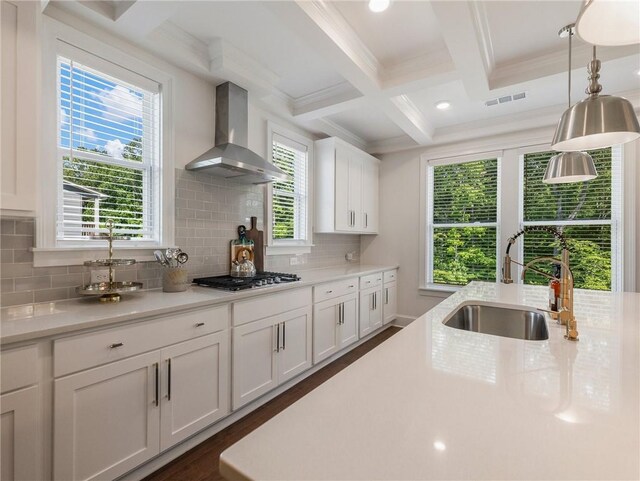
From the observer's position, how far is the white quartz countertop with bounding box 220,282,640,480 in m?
0.55

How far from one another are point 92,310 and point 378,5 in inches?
95.5

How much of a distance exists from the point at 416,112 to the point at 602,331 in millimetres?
3002

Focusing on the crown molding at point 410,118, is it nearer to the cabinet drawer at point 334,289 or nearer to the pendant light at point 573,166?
the pendant light at point 573,166

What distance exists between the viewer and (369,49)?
2.48m

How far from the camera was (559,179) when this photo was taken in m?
2.25

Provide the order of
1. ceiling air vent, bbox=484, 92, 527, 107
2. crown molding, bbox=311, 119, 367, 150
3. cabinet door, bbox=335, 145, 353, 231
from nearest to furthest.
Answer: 1. ceiling air vent, bbox=484, 92, 527, 107
2. crown molding, bbox=311, 119, 367, 150
3. cabinet door, bbox=335, 145, 353, 231

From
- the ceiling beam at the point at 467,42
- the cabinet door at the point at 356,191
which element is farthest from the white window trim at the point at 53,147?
the cabinet door at the point at 356,191

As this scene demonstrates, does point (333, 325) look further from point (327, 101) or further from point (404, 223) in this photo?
point (327, 101)

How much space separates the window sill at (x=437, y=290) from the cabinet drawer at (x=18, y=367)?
13.8ft

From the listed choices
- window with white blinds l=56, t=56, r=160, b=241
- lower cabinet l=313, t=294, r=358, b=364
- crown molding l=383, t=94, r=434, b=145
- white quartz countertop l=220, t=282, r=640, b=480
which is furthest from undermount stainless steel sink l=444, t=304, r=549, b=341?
window with white blinds l=56, t=56, r=160, b=241

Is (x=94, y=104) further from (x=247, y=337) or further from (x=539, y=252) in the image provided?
(x=539, y=252)

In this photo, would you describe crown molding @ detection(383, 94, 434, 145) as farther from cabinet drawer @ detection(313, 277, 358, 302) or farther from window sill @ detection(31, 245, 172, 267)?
window sill @ detection(31, 245, 172, 267)

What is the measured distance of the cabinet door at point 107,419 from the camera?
4.53ft

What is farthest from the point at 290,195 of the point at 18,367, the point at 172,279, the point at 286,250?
the point at 18,367
